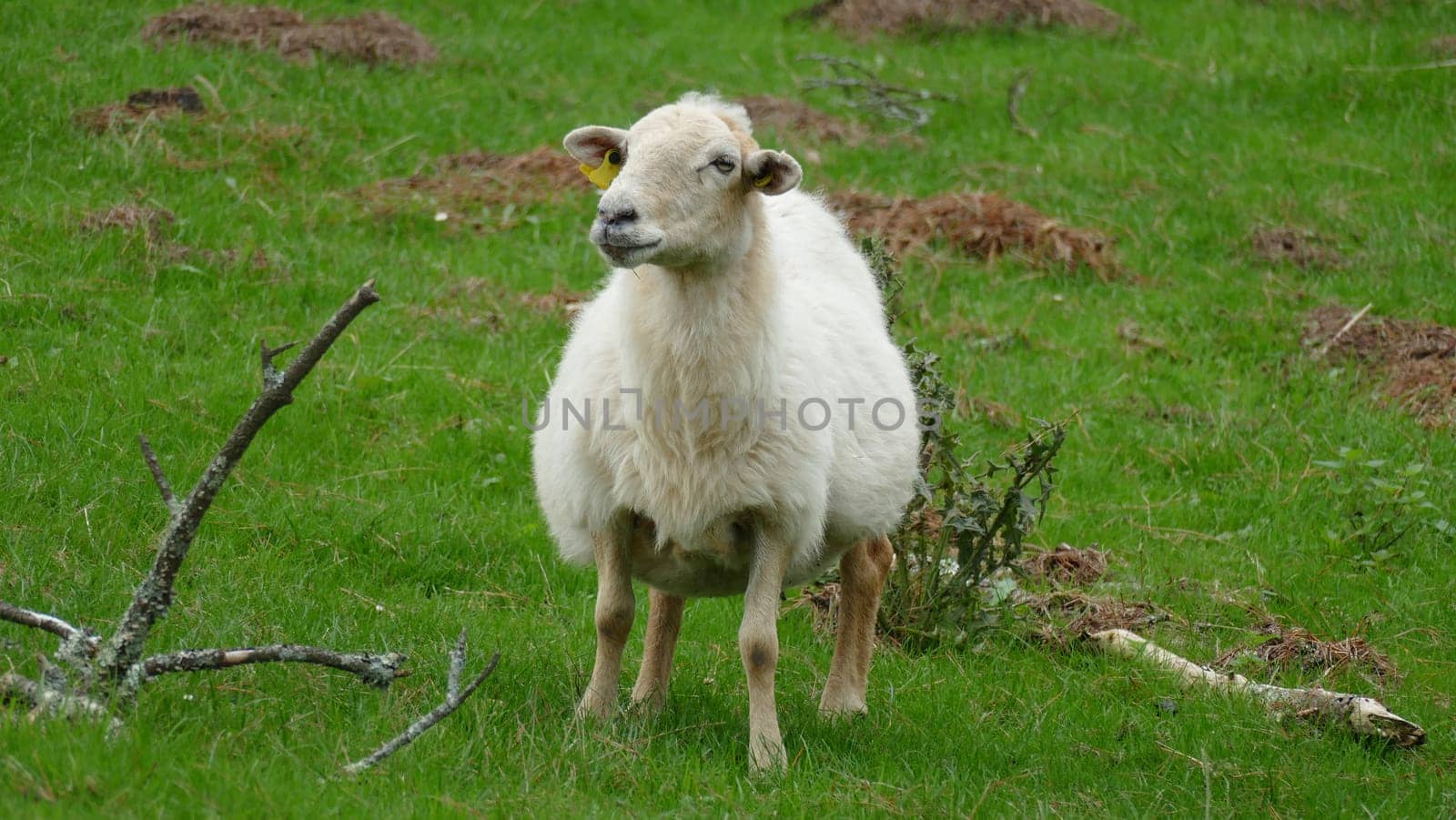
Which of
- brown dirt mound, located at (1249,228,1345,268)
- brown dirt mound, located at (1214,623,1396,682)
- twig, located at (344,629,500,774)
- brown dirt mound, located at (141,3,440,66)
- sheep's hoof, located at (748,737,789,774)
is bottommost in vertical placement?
brown dirt mound, located at (1249,228,1345,268)

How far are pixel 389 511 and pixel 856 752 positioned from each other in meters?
2.91

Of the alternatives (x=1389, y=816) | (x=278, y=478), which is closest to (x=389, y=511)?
(x=278, y=478)

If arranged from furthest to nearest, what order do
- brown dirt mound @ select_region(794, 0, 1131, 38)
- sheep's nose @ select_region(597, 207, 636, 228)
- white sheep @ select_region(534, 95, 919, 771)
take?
brown dirt mound @ select_region(794, 0, 1131, 38) → white sheep @ select_region(534, 95, 919, 771) → sheep's nose @ select_region(597, 207, 636, 228)

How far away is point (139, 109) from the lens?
11.2 m

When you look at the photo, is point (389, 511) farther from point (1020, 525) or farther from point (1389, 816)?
point (1389, 816)

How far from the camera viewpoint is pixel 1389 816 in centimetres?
523

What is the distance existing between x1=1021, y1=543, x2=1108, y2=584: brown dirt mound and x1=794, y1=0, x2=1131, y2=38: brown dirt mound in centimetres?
992

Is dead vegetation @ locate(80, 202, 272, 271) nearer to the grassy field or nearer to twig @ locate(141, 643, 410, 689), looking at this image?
the grassy field

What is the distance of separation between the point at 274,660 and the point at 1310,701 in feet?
13.2

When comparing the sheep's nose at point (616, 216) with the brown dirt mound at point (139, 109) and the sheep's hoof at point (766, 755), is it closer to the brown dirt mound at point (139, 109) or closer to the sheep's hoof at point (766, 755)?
the sheep's hoof at point (766, 755)

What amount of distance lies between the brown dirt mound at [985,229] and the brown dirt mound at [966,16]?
5378mm

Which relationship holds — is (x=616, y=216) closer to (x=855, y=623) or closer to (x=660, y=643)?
(x=660, y=643)

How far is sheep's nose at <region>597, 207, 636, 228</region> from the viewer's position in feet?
15.9

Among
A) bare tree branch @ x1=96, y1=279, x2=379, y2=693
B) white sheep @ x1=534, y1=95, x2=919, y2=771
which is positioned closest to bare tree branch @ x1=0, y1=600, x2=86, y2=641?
bare tree branch @ x1=96, y1=279, x2=379, y2=693
